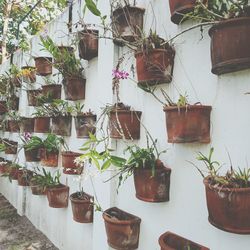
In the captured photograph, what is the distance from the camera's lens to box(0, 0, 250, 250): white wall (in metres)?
1.61

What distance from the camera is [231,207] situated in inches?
54.3

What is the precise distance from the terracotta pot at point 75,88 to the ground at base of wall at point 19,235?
1.67 metres

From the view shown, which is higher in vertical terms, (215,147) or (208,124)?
(208,124)

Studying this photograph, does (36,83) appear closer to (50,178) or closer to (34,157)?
(34,157)

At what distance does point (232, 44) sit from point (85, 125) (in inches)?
65.7

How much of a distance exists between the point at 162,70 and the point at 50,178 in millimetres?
2012

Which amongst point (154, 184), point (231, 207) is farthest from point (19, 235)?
point (231, 207)

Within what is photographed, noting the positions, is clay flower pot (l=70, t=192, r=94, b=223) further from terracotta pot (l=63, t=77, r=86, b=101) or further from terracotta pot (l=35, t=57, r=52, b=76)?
terracotta pot (l=35, t=57, r=52, b=76)

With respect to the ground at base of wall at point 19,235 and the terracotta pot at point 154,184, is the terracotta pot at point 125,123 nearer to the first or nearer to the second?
the terracotta pot at point 154,184

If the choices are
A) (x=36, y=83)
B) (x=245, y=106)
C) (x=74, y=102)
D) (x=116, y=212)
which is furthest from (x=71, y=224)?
(x=245, y=106)

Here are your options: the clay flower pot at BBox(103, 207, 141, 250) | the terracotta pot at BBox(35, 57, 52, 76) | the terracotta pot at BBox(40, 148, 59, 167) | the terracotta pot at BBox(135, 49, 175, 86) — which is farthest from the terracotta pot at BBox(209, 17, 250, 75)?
the terracotta pot at BBox(35, 57, 52, 76)

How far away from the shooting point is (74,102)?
10.7 ft

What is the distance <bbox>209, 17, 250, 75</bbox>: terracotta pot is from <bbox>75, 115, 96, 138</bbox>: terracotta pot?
1.49m

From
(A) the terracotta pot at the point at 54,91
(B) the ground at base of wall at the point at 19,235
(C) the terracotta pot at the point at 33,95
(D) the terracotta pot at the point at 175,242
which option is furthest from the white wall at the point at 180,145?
(C) the terracotta pot at the point at 33,95
